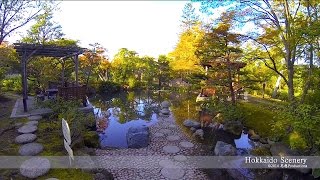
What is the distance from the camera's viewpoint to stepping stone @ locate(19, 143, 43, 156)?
20.4ft

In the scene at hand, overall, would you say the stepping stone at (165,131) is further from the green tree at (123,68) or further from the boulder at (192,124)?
the green tree at (123,68)

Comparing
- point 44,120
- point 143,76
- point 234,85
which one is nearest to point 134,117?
point 44,120

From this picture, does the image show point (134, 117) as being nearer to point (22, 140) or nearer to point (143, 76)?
point (22, 140)

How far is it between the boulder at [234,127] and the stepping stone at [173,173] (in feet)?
15.5

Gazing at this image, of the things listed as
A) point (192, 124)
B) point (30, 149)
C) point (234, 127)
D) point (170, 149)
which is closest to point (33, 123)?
point (30, 149)

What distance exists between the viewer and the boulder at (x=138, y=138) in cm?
856

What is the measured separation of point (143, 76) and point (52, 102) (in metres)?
19.9

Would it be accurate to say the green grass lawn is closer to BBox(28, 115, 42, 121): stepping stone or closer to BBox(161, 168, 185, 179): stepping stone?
BBox(161, 168, 185, 179): stepping stone

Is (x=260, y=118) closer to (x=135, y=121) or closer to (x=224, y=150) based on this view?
(x=224, y=150)

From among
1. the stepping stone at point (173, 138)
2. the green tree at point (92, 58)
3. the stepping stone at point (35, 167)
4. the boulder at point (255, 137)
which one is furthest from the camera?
the green tree at point (92, 58)

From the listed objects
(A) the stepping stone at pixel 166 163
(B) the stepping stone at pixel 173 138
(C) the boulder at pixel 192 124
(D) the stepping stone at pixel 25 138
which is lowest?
(A) the stepping stone at pixel 166 163

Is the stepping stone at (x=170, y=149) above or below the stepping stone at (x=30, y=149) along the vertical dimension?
below

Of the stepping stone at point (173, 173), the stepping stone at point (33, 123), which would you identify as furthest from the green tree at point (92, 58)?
the stepping stone at point (173, 173)

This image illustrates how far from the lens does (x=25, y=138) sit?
7.01 m
